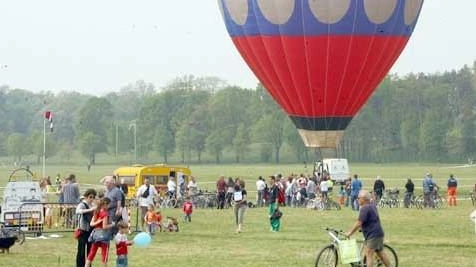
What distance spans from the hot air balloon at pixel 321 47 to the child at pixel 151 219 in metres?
11.0

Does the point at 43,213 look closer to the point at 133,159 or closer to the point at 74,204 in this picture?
the point at 74,204

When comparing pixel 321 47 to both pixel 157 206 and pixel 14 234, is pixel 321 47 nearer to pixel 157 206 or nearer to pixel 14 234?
pixel 157 206

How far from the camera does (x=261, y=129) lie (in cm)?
12962

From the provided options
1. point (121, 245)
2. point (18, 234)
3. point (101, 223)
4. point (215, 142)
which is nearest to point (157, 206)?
point (18, 234)

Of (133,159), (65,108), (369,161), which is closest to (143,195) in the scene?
(369,161)

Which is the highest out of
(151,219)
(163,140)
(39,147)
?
(163,140)

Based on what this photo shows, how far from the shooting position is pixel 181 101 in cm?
14475

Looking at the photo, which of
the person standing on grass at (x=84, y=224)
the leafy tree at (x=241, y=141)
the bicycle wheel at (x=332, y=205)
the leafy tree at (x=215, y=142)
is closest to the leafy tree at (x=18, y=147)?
the leafy tree at (x=215, y=142)

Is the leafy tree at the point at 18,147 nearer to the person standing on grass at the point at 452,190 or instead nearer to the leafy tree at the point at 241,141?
the leafy tree at the point at 241,141

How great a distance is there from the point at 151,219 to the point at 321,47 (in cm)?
1221

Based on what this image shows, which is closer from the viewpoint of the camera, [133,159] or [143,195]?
[143,195]

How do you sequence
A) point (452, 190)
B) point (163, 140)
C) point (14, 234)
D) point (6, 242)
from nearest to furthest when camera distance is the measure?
point (6, 242)
point (14, 234)
point (452, 190)
point (163, 140)

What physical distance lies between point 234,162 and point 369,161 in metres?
16.2

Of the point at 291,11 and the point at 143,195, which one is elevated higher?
the point at 291,11
